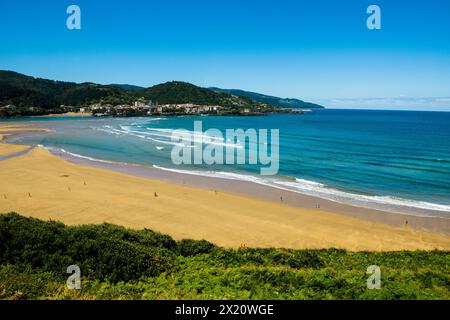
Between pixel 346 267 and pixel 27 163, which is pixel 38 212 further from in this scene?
pixel 27 163

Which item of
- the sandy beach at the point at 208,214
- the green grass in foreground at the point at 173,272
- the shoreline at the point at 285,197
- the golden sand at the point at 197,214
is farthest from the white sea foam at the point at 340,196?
the green grass in foreground at the point at 173,272

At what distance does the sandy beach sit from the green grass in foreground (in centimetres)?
495

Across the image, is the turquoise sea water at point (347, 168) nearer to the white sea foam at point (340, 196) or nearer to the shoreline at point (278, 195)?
the white sea foam at point (340, 196)

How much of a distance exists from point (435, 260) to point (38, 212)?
71.6ft

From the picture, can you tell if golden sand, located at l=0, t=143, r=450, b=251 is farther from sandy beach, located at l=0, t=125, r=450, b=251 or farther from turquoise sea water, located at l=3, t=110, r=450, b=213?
turquoise sea water, located at l=3, t=110, r=450, b=213

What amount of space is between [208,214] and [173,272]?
1201cm

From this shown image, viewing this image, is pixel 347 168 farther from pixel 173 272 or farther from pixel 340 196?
pixel 173 272

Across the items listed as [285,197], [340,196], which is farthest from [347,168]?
[285,197]

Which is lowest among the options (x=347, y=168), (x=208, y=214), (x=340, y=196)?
(x=208, y=214)

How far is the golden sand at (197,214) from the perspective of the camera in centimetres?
1812

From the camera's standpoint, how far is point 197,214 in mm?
22281

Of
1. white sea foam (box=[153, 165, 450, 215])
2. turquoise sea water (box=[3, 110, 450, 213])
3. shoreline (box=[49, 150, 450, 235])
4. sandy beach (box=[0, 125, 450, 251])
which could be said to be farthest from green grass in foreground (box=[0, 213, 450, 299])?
turquoise sea water (box=[3, 110, 450, 213])

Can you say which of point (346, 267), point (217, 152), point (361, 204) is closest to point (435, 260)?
point (346, 267)
